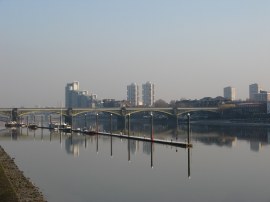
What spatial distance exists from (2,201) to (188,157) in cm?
2714

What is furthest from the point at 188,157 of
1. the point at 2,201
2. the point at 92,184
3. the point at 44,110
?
the point at 44,110

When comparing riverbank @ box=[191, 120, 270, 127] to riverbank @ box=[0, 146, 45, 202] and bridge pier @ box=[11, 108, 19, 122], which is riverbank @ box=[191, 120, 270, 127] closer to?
bridge pier @ box=[11, 108, 19, 122]

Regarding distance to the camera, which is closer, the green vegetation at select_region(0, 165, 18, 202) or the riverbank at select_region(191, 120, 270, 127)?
the green vegetation at select_region(0, 165, 18, 202)

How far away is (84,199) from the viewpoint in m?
24.8

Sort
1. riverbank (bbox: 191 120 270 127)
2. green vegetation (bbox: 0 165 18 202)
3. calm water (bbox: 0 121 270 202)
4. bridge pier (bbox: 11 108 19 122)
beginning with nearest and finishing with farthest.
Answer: green vegetation (bbox: 0 165 18 202)
calm water (bbox: 0 121 270 202)
riverbank (bbox: 191 120 270 127)
bridge pier (bbox: 11 108 19 122)

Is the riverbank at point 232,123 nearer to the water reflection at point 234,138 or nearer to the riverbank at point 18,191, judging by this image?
the water reflection at point 234,138

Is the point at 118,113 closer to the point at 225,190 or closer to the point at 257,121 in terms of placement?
the point at 257,121

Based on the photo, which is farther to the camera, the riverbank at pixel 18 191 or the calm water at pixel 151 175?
the calm water at pixel 151 175

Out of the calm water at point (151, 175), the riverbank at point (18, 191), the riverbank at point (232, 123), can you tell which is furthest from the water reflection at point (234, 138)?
the riverbank at point (232, 123)

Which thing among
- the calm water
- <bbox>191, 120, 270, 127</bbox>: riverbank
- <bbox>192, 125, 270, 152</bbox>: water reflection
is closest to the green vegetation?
the calm water

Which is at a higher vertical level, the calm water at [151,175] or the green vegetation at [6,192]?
the green vegetation at [6,192]

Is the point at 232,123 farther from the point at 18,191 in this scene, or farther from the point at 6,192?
the point at 6,192

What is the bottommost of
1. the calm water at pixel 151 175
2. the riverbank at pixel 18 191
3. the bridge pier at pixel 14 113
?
the calm water at pixel 151 175

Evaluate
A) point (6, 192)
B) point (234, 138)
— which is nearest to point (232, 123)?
point (234, 138)
